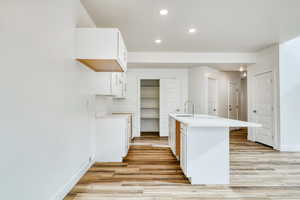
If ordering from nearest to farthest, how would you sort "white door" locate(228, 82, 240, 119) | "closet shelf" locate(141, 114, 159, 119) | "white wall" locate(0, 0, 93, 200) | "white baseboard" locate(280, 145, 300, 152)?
"white wall" locate(0, 0, 93, 200) < "white baseboard" locate(280, 145, 300, 152) < "closet shelf" locate(141, 114, 159, 119) < "white door" locate(228, 82, 240, 119)

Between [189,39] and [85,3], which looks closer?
[85,3]

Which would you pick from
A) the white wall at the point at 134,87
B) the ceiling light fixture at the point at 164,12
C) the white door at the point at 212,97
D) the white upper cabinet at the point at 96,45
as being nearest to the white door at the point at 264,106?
the white door at the point at 212,97

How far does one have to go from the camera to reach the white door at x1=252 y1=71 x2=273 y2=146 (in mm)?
4438

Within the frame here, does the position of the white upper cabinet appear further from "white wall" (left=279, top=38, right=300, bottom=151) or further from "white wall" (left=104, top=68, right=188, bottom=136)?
"white wall" (left=279, top=38, right=300, bottom=151)

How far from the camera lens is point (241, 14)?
290 centimetres

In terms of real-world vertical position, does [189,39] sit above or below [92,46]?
above

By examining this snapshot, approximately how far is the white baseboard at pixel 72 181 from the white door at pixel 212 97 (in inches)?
175

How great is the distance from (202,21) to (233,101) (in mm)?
4851

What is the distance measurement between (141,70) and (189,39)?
2.34 metres

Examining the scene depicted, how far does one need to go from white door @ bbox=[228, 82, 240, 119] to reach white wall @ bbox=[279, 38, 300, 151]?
8.99 feet

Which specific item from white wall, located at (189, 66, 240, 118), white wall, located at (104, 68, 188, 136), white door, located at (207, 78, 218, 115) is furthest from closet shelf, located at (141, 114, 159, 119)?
white door, located at (207, 78, 218, 115)

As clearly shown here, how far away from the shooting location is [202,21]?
314 cm

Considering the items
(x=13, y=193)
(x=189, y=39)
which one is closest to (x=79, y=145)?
(x=13, y=193)

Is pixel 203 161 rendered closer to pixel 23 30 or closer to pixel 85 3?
pixel 23 30
